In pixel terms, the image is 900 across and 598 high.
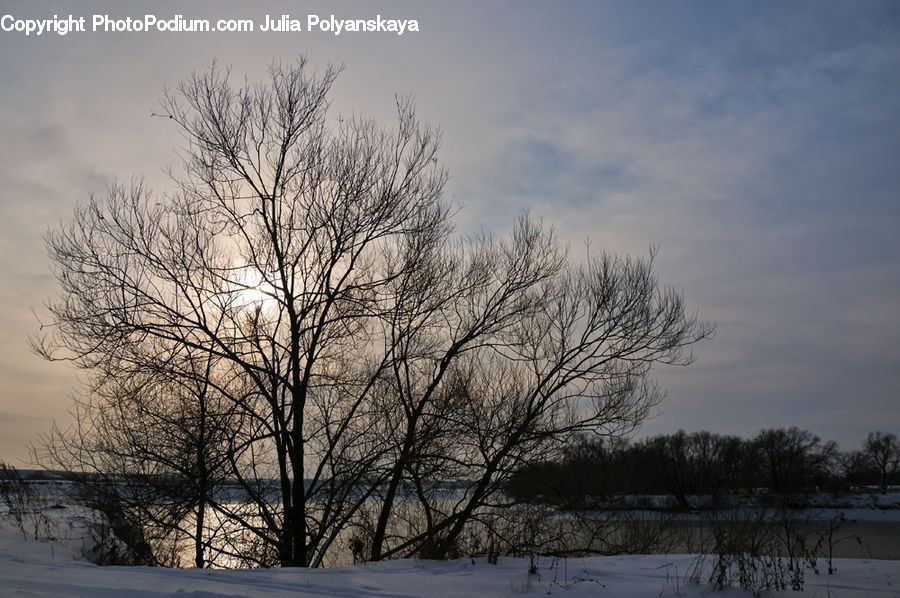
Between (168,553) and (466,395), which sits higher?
(466,395)

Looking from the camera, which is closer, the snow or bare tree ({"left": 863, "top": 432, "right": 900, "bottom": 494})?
the snow

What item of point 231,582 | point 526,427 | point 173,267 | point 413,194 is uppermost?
point 413,194

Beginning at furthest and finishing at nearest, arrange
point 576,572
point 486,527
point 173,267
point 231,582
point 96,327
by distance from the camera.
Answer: point 486,527, point 173,267, point 96,327, point 576,572, point 231,582

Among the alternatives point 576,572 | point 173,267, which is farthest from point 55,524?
point 576,572

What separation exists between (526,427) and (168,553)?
6.57 meters

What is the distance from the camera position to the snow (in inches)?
201

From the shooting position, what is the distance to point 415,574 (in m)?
6.98

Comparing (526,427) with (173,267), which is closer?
(173,267)

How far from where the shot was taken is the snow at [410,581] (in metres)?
5.12

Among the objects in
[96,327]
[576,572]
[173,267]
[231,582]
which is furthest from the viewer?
[173,267]

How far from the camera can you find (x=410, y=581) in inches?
252

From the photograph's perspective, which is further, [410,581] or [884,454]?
[884,454]

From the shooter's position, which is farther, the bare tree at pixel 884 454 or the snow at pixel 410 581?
the bare tree at pixel 884 454

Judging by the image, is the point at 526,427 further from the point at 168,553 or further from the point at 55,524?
the point at 55,524
